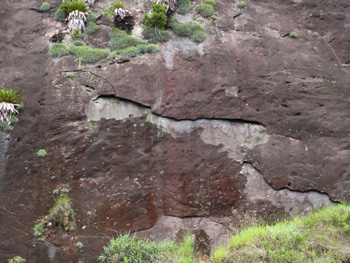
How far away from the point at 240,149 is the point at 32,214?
6140 millimetres

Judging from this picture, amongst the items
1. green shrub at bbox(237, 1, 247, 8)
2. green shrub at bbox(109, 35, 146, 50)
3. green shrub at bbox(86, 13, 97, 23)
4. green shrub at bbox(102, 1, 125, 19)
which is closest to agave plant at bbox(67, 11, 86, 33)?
green shrub at bbox(86, 13, 97, 23)

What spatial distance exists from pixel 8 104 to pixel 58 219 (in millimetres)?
3949

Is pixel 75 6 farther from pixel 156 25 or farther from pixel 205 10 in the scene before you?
pixel 205 10

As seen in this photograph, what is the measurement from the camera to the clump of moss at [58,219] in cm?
908

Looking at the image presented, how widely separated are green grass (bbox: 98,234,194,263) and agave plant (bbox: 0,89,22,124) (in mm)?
4974

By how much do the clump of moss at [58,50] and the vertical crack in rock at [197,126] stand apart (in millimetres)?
2438

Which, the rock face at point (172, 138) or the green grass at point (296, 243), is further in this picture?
the rock face at point (172, 138)

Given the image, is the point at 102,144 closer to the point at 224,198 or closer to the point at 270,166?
the point at 224,198

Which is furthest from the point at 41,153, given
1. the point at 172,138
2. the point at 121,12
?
the point at 121,12

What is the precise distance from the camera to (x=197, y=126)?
11359mm

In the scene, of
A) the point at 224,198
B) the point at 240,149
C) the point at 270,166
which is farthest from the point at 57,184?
the point at 270,166

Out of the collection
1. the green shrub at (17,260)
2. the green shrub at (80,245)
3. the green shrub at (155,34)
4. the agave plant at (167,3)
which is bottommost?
the green shrub at (17,260)

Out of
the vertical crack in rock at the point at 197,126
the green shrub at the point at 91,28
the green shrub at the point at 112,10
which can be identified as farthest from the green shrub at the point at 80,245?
the green shrub at the point at 112,10

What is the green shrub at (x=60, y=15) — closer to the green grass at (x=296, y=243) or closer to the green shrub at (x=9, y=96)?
the green shrub at (x=9, y=96)
